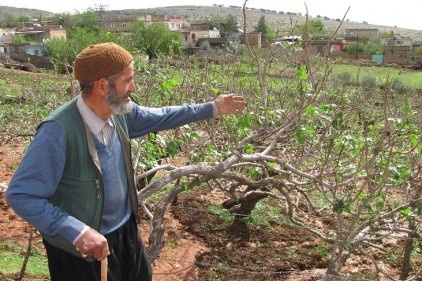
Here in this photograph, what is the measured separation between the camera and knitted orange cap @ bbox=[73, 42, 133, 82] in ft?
7.54

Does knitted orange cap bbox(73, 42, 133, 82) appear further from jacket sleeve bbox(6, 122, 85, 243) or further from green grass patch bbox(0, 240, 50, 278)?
green grass patch bbox(0, 240, 50, 278)

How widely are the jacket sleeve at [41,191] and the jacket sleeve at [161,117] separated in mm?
674

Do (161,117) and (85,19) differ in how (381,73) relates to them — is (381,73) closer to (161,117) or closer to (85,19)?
(161,117)

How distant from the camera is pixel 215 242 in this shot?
19.3ft

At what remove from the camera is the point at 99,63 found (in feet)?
7.54

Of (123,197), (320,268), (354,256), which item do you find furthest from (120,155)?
(354,256)

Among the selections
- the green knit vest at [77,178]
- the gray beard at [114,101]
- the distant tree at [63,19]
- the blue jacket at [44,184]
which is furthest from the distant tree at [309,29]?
the distant tree at [63,19]

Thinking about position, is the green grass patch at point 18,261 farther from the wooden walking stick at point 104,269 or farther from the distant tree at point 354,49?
the distant tree at point 354,49

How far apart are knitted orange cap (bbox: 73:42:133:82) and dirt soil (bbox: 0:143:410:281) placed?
289 cm

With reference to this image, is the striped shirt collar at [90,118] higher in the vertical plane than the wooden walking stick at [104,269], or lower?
higher

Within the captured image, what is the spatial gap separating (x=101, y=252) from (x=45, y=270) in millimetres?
2839

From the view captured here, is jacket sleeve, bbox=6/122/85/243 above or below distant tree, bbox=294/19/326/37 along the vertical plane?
below

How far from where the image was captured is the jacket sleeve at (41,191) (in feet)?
6.93

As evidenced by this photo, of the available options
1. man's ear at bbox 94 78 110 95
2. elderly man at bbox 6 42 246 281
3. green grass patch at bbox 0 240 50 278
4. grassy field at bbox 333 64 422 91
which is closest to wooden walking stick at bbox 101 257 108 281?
elderly man at bbox 6 42 246 281
